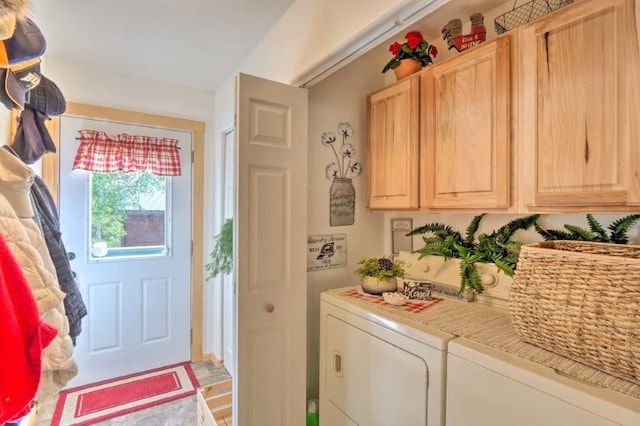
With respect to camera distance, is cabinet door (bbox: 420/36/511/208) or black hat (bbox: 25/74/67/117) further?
black hat (bbox: 25/74/67/117)

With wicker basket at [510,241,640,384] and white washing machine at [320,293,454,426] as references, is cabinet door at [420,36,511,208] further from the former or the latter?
white washing machine at [320,293,454,426]

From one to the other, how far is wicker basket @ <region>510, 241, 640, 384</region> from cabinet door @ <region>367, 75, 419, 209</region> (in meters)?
0.69

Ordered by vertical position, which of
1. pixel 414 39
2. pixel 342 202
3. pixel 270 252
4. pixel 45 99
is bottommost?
pixel 270 252

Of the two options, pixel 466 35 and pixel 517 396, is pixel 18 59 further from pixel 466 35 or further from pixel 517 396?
pixel 517 396

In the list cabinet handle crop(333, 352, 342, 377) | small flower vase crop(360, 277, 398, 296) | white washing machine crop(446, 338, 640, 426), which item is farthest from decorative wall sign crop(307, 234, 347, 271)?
white washing machine crop(446, 338, 640, 426)

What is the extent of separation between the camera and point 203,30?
6.29 ft

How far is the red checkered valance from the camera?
2.39 metres

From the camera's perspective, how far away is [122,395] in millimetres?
2314

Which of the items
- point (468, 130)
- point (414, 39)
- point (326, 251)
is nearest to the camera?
point (468, 130)

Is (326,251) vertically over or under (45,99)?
under

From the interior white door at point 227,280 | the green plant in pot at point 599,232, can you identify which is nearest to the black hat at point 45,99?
the interior white door at point 227,280

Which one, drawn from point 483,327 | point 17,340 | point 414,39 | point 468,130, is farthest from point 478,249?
point 17,340

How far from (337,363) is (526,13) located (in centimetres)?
180

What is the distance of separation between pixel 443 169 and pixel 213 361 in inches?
103
